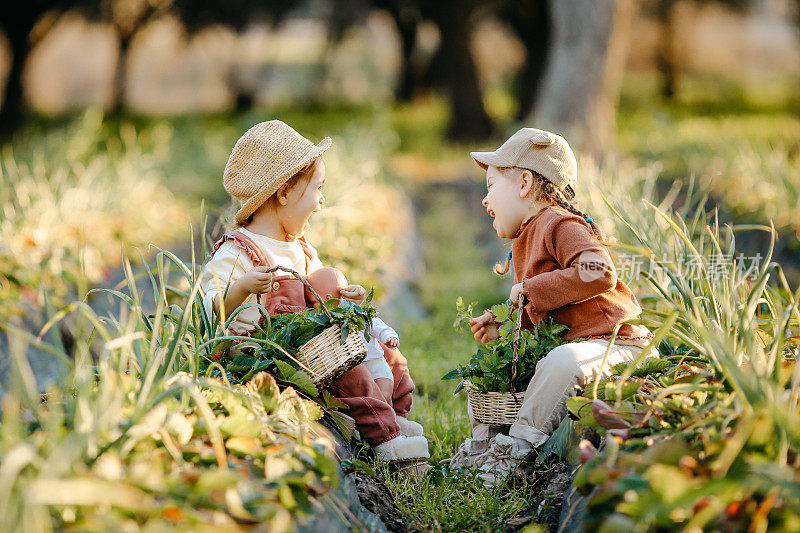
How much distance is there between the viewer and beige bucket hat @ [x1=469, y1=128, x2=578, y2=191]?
278 cm

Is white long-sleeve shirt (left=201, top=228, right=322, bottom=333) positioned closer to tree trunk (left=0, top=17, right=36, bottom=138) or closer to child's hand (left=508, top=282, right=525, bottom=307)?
child's hand (left=508, top=282, right=525, bottom=307)

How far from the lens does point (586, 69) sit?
953cm

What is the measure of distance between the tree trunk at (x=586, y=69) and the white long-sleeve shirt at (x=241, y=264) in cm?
678

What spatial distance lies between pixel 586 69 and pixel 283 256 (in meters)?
7.54

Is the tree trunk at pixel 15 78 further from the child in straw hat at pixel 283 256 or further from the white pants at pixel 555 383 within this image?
the white pants at pixel 555 383

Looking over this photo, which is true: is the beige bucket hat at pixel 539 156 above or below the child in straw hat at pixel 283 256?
above

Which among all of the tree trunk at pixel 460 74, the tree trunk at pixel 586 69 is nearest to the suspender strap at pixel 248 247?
the tree trunk at pixel 586 69

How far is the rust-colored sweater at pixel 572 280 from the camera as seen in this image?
258 centimetres

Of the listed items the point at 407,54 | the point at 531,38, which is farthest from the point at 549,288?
the point at 407,54

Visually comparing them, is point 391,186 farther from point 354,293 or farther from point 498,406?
point 498,406

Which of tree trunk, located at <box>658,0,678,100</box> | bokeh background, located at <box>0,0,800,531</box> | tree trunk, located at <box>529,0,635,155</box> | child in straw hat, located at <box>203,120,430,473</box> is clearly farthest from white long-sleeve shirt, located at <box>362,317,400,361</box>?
tree trunk, located at <box>658,0,678,100</box>

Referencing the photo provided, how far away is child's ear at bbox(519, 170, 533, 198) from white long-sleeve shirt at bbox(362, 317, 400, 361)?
0.67 meters

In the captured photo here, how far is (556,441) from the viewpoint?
249 centimetres

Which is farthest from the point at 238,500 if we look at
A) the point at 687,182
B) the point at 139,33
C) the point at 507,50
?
the point at 507,50
